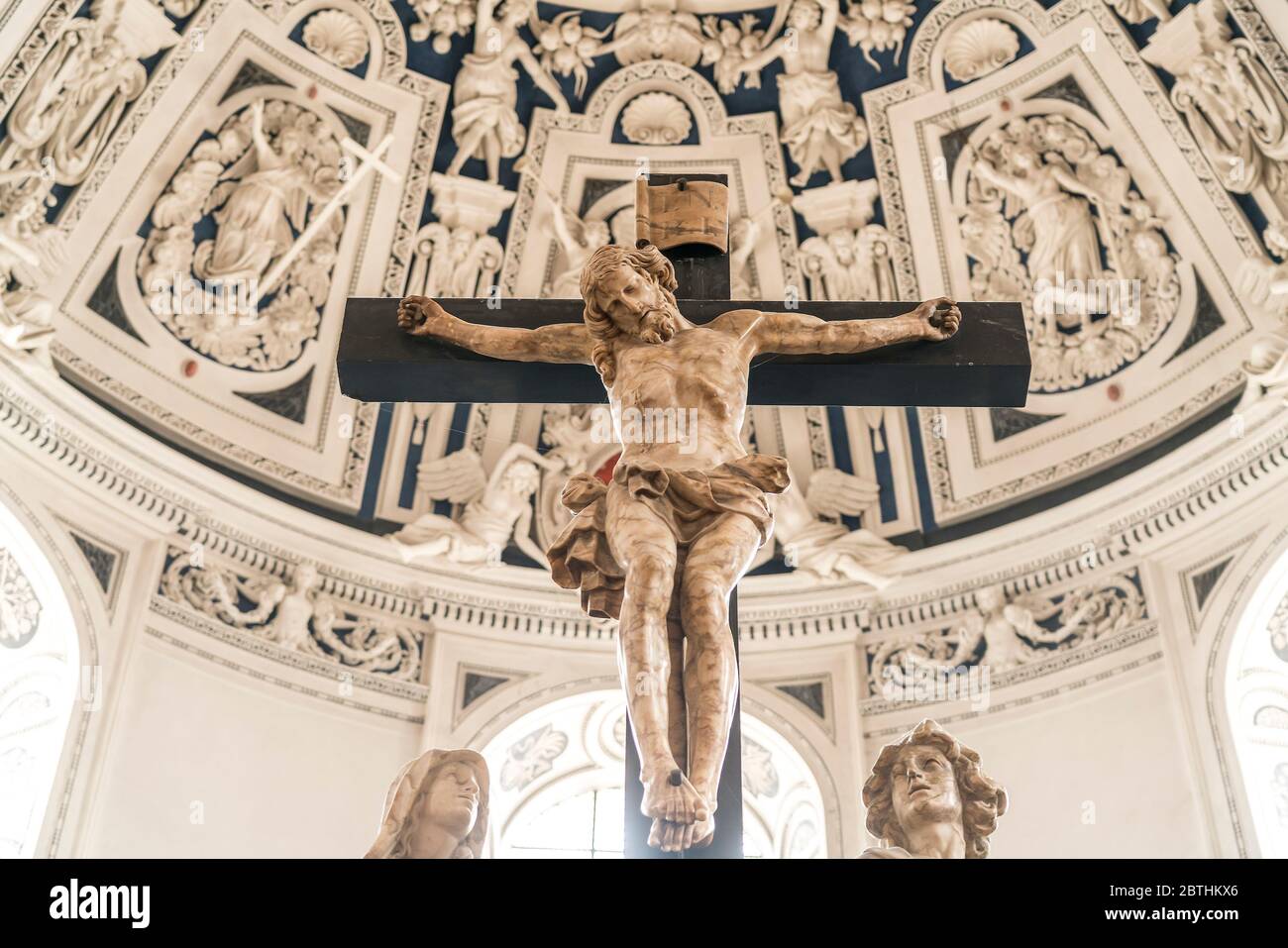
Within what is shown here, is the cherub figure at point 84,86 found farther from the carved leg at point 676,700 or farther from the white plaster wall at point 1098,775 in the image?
the carved leg at point 676,700

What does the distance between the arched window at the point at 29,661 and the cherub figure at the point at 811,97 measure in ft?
20.0

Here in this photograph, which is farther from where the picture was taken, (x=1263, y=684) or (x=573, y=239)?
(x=573, y=239)

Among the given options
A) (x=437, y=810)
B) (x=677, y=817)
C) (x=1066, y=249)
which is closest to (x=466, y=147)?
(x=1066, y=249)

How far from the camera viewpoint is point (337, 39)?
451 inches

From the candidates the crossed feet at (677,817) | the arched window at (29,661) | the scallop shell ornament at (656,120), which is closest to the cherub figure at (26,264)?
the arched window at (29,661)

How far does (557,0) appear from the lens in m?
11.9

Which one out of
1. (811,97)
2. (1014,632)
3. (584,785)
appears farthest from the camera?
(811,97)

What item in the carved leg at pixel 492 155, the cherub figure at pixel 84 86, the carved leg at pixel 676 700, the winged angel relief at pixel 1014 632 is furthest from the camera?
the carved leg at pixel 492 155

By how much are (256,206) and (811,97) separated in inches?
164

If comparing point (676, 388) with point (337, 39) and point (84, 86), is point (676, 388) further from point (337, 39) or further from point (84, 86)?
point (337, 39)

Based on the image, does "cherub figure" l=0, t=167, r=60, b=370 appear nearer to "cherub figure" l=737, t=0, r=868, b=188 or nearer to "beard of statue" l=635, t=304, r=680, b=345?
"cherub figure" l=737, t=0, r=868, b=188

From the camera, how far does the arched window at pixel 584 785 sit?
10.8 m

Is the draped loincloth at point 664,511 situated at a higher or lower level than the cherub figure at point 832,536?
lower

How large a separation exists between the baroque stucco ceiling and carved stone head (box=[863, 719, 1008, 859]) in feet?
22.0
